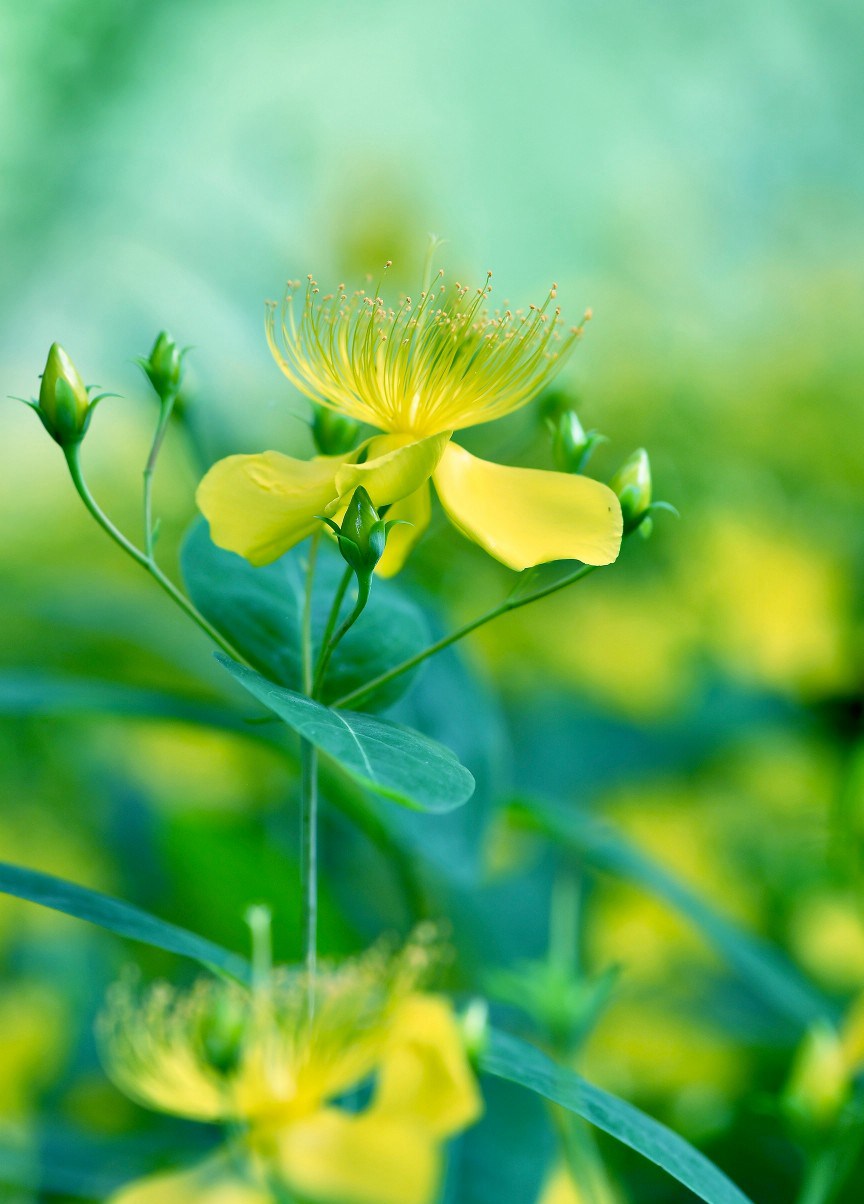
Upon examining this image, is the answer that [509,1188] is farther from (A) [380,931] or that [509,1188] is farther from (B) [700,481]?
(B) [700,481]

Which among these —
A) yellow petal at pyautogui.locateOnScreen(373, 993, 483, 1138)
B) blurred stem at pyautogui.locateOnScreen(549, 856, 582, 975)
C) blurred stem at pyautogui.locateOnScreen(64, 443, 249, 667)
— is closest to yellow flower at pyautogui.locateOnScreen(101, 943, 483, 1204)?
yellow petal at pyautogui.locateOnScreen(373, 993, 483, 1138)

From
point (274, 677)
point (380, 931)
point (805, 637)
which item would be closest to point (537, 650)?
point (805, 637)

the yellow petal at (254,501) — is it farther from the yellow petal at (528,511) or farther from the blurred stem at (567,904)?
the blurred stem at (567,904)

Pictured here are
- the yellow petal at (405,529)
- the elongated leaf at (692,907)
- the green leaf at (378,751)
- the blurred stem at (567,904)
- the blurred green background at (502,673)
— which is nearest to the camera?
the green leaf at (378,751)

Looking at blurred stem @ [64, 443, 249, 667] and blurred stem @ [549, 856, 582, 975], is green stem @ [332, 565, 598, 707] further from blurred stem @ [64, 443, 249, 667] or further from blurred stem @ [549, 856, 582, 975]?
blurred stem @ [549, 856, 582, 975]

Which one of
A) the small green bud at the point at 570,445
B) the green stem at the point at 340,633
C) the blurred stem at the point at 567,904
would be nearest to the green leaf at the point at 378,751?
the green stem at the point at 340,633
